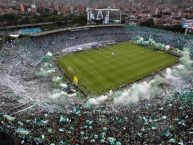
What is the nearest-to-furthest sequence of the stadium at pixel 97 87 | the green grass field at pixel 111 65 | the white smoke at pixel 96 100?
the stadium at pixel 97 87
the white smoke at pixel 96 100
the green grass field at pixel 111 65

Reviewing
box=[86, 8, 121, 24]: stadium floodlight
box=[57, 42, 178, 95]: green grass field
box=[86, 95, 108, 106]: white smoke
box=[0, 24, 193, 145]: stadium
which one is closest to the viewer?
box=[0, 24, 193, 145]: stadium

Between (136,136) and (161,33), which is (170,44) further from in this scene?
(136,136)

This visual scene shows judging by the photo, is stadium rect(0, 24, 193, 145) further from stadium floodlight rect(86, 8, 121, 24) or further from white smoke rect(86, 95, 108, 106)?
stadium floodlight rect(86, 8, 121, 24)

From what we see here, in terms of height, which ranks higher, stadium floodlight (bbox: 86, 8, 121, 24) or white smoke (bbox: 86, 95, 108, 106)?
stadium floodlight (bbox: 86, 8, 121, 24)

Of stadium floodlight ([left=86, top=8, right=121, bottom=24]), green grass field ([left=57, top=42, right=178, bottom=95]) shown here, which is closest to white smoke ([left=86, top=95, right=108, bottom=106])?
green grass field ([left=57, top=42, right=178, bottom=95])

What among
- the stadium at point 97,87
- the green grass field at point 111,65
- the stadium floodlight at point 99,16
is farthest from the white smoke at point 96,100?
the stadium floodlight at point 99,16

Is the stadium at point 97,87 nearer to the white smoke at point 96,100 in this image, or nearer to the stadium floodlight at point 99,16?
the white smoke at point 96,100

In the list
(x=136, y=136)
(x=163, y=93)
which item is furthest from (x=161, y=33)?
(x=136, y=136)

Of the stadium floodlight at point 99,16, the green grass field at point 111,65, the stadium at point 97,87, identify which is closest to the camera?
the stadium at point 97,87
